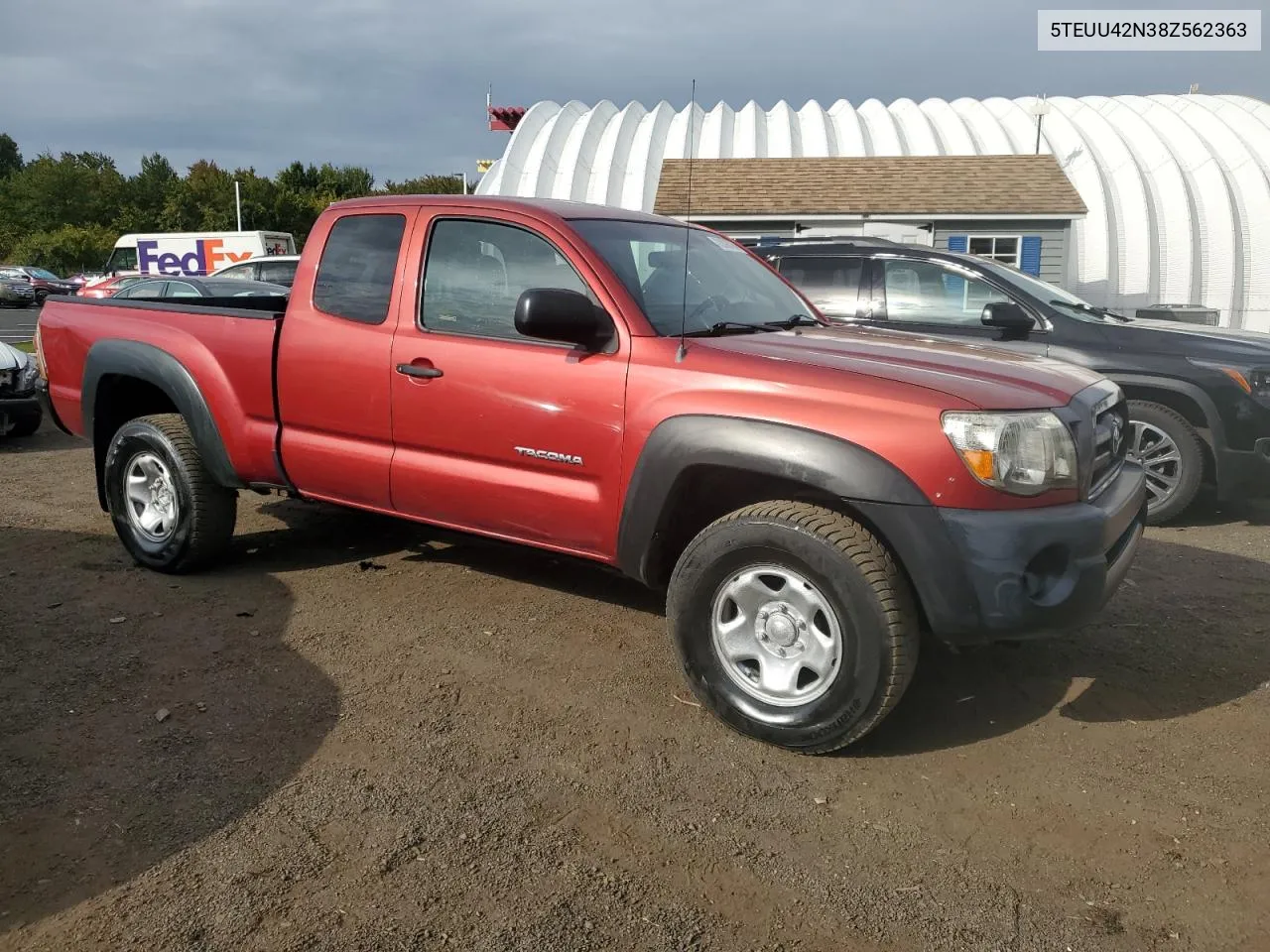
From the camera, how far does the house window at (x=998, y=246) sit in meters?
17.3

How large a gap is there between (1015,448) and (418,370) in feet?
7.60

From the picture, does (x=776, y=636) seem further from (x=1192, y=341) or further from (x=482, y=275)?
(x=1192, y=341)

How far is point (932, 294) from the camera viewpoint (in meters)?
7.14

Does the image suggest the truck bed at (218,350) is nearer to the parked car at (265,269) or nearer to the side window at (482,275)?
the side window at (482,275)

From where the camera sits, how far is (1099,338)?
6715 millimetres

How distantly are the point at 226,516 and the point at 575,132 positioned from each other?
72.5 ft

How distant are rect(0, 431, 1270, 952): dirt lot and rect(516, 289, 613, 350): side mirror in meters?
1.34

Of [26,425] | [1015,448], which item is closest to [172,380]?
[1015,448]

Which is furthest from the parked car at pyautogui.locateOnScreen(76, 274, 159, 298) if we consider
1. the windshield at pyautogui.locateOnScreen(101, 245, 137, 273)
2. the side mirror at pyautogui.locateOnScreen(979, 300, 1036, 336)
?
the side mirror at pyautogui.locateOnScreen(979, 300, 1036, 336)

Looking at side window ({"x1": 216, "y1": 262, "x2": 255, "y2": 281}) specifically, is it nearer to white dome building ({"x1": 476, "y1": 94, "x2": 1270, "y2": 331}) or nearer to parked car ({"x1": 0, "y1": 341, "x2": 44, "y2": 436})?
white dome building ({"x1": 476, "y1": 94, "x2": 1270, "y2": 331})

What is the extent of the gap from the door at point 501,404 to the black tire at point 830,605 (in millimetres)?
457

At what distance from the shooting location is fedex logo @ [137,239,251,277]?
2867 cm

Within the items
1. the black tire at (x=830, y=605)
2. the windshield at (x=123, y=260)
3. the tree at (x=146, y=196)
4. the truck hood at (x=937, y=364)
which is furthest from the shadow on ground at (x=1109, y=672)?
the tree at (x=146, y=196)

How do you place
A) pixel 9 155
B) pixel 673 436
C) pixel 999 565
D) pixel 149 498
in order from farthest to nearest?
1. pixel 9 155
2. pixel 149 498
3. pixel 673 436
4. pixel 999 565
